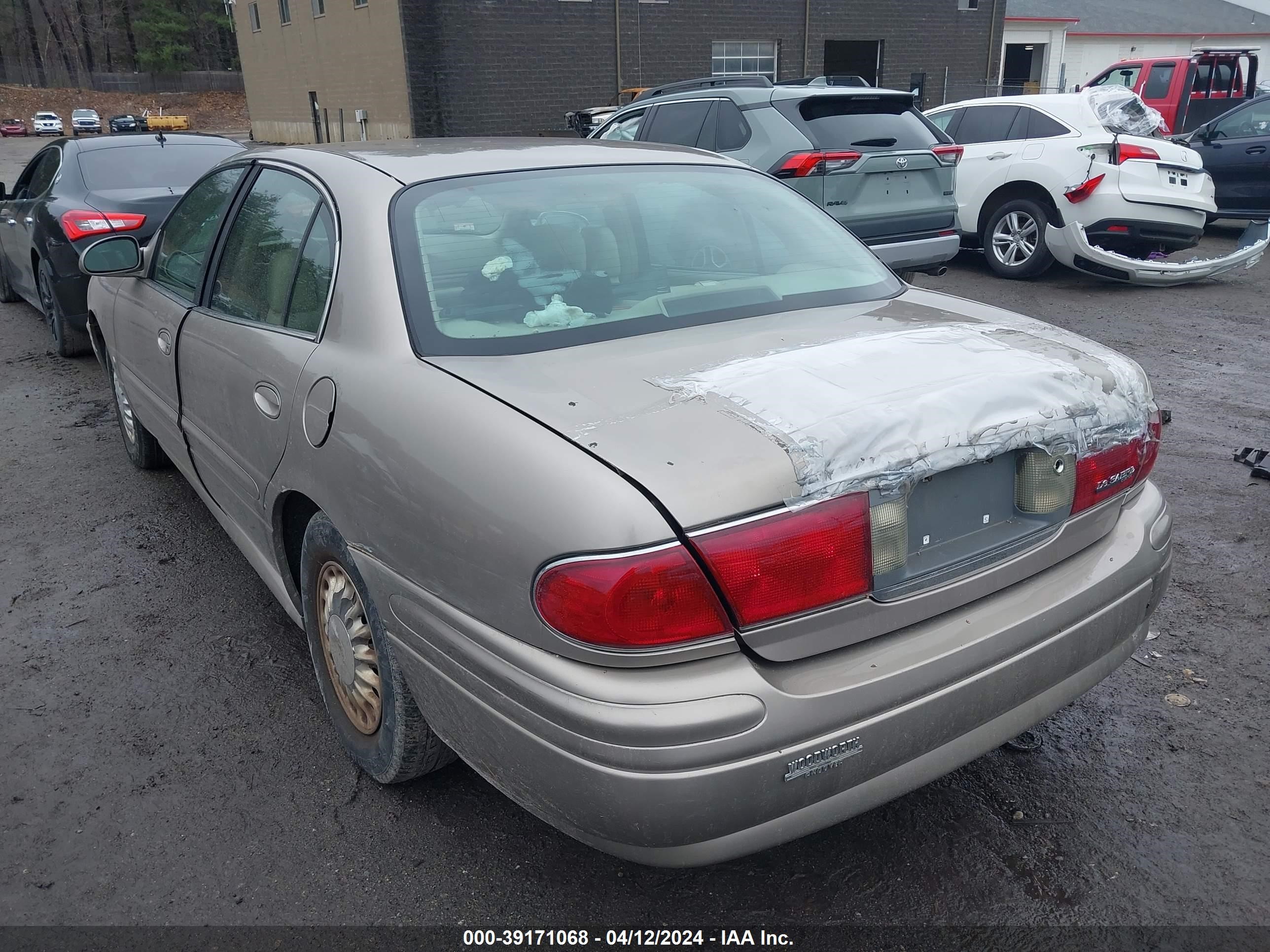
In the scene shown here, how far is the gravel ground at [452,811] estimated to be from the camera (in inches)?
91.2

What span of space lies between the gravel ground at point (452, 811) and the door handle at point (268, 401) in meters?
0.99

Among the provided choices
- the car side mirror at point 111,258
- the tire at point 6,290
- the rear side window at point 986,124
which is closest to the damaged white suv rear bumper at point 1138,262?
the rear side window at point 986,124

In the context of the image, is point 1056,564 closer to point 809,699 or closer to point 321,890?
point 809,699

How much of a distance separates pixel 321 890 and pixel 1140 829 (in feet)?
6.72

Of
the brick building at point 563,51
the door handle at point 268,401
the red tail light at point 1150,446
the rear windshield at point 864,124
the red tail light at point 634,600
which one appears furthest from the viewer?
the brick building at point 563,51

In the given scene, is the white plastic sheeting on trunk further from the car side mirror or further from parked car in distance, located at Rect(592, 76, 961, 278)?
parked car in distance, located at Rect(592, 76, 961, 278)

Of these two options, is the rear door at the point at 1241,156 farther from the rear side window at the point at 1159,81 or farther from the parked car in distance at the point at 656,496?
the parked car in distance at the point at 656,496

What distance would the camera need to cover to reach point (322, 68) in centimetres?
2850

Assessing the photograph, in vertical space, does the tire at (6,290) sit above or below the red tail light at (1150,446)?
below

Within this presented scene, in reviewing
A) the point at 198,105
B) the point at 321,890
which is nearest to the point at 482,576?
the point at 321,890

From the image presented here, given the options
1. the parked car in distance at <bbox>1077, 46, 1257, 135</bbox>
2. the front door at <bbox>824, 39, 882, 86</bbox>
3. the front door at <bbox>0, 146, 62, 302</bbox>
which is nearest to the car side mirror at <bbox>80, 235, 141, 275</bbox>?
the front door at <bbox>0, 146, 62, 302</bbox>

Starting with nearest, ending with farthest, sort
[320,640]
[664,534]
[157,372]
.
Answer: [664,534]
[320,640]
[157,372]

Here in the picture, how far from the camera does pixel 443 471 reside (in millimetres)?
2021

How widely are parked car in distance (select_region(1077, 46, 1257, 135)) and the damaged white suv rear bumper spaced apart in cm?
934
